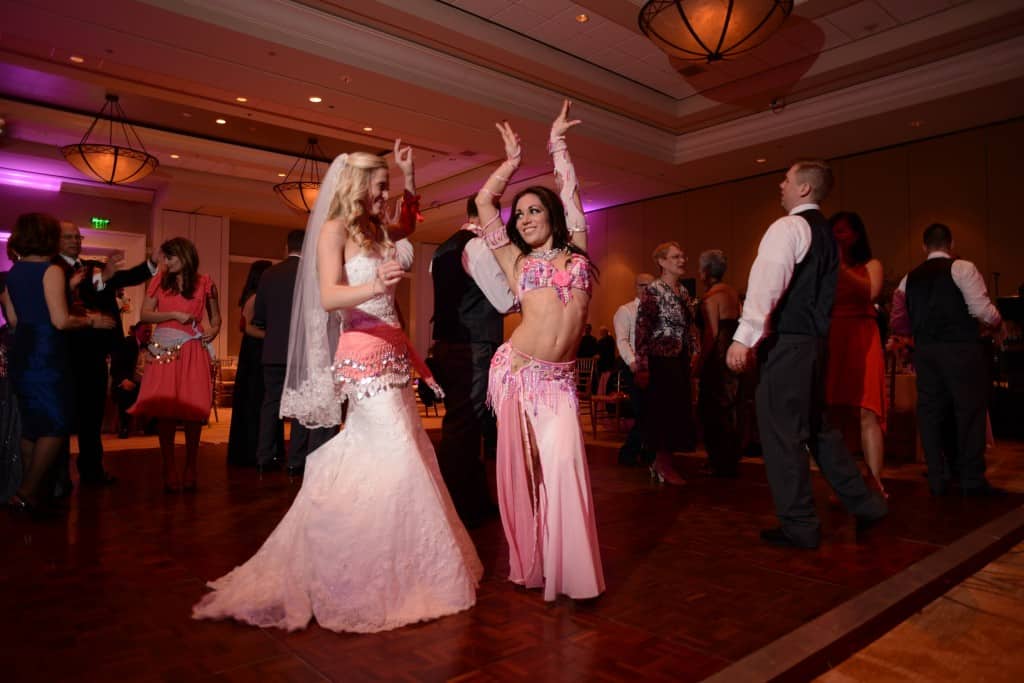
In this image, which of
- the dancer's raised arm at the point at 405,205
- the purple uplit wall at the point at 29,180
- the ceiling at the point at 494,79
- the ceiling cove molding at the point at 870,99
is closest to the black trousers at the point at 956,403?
the dancer's raised arm at the point at 405,205

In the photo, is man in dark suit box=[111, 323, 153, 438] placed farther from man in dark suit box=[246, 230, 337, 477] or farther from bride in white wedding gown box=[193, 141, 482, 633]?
bride in white wedding gown box=[193, 141, 482, 633]

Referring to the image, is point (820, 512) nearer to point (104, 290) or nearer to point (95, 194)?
point (104, 290)

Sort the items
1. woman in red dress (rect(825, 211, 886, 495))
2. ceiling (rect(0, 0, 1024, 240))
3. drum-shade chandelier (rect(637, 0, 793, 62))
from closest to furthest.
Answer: woman in red dress (rect(825, 211, 886, 495)), drum-shade chandelier (rect(637, 0, 793, 62)), ceiling (rect(0, 0, 1024, 240))

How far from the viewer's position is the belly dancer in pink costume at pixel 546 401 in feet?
7.54

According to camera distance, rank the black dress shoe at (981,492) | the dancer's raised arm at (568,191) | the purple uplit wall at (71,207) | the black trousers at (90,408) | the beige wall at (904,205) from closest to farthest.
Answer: the dancer's raised arm at (568,191)
the black dress shoe at (981,492)
the black trousers at (90,408)
the beige wall at (904,205)
the purple uplit wall at (71,207)

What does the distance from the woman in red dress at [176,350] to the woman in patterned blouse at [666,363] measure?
2.76 meters

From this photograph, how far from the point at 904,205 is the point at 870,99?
6.27 ft

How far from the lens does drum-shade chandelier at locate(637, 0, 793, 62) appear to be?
5059mm

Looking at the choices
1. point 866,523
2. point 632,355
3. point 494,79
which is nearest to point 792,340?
point 866,523

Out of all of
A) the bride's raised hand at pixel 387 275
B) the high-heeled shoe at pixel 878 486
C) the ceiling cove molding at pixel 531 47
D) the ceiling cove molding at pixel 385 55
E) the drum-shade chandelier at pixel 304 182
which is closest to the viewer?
the bride's raised hand at pixel 387 275

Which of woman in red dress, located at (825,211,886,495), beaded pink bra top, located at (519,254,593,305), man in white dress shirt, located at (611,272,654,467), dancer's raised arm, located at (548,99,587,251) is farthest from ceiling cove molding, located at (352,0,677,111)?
beaded pink bra top, located at (519,254,593,305)

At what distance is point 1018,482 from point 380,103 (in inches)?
262

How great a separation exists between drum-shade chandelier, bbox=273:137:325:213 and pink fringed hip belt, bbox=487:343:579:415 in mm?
7011

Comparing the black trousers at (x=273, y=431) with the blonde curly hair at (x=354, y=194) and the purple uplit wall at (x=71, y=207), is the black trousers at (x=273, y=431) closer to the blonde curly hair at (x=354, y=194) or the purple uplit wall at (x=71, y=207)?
the blonde curly hair at (x=354, y=194)
